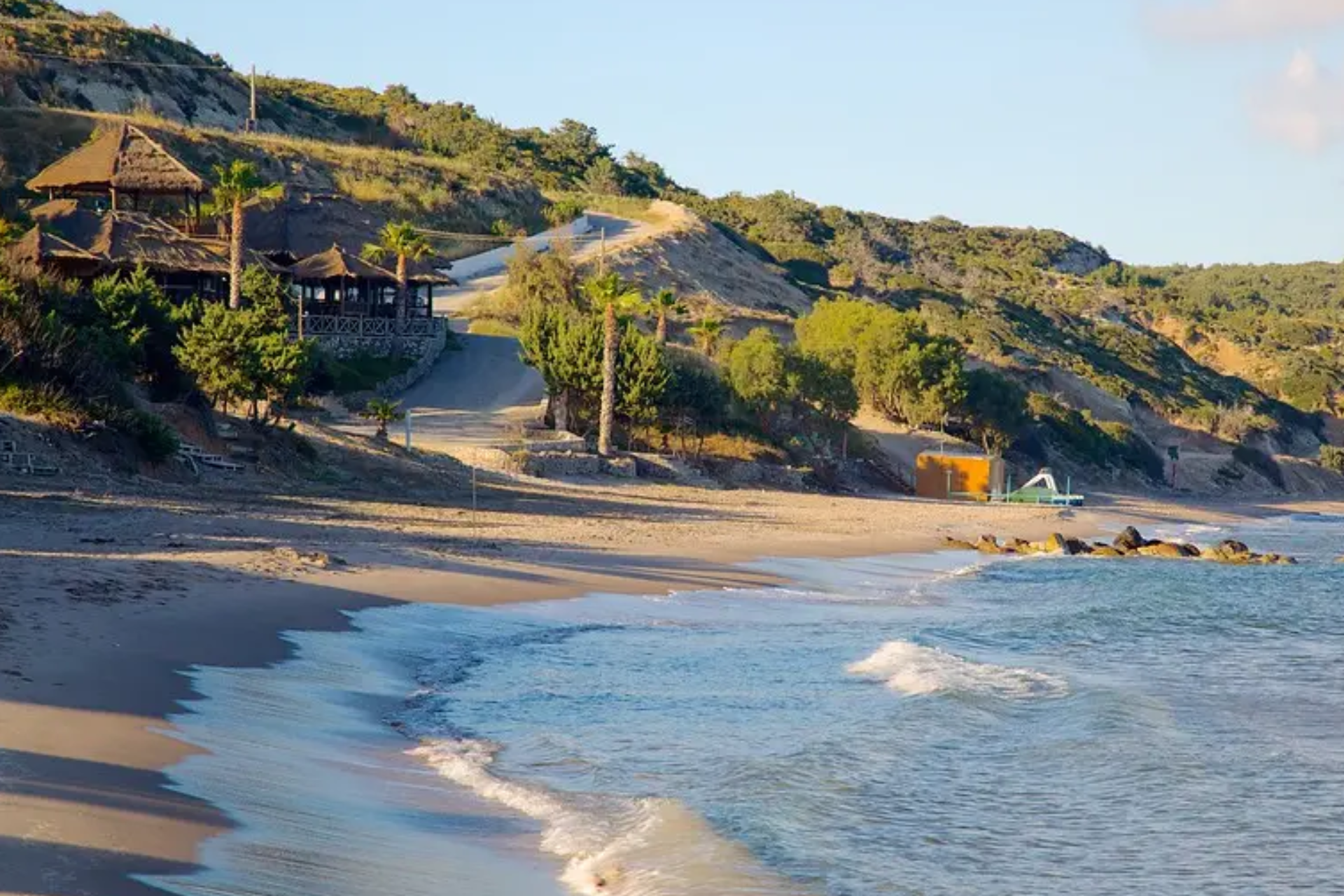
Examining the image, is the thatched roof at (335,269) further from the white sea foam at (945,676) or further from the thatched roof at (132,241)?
the white sea foam at (945,676)

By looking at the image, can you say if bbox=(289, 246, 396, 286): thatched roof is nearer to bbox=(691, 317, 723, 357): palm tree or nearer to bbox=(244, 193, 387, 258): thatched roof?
bbox=(244, 193, 387, 258): thatched roof

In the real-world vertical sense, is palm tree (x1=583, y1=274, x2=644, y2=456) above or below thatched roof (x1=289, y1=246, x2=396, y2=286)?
below

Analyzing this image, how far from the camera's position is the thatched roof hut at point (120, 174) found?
47.5 metres

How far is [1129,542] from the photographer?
4012cm

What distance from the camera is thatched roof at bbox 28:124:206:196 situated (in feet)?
156

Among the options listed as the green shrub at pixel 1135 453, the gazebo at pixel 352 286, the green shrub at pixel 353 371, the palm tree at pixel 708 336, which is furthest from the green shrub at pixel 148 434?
the green shrub at pixel 1135 453

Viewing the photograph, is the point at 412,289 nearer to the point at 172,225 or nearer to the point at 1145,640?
the point at 172,225

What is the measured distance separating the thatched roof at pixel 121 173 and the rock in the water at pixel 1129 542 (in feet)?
91.3

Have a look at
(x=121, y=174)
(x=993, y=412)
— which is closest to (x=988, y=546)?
(x=993, y=412)

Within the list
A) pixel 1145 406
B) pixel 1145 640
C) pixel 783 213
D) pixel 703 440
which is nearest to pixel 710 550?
pixel 1145 640

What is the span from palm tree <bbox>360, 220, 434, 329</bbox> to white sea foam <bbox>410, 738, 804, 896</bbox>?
37560mm

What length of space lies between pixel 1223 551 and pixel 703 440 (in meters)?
14.2

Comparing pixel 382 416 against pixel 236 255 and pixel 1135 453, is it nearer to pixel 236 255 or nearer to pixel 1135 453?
pixel 236 255

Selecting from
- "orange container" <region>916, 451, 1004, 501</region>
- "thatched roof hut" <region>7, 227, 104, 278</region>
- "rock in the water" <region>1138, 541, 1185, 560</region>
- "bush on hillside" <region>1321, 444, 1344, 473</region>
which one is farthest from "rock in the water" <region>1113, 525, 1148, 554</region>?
"bush on hillside" <region>1321, 444, 1344, 473</region>
